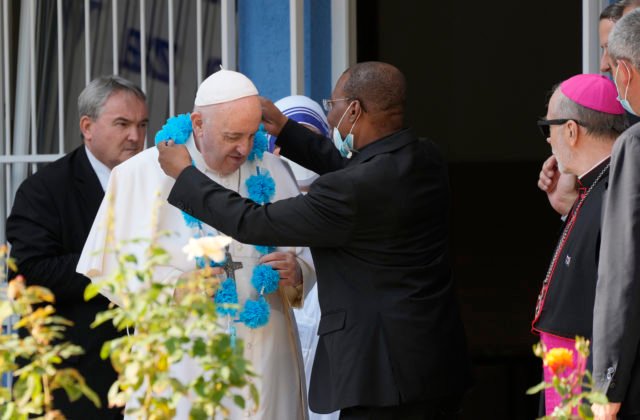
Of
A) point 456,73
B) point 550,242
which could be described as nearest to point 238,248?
point 550,242

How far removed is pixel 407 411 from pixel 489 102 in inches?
465

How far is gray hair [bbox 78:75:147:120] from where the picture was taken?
190 inches

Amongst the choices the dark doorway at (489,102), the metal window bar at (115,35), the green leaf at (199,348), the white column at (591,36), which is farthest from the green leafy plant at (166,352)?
the dark doorway at (489,102)

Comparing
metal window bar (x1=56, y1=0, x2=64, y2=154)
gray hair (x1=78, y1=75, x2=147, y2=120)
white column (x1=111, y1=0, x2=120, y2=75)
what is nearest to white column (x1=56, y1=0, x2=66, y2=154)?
metal window bar (x1=56, y1=0, x2=64, y2=154)

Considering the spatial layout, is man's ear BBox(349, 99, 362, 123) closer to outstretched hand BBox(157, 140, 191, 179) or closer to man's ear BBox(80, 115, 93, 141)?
outstretched hand BBox(157, 140, 191, 179)

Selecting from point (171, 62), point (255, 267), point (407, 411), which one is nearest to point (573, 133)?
point (407, 411)

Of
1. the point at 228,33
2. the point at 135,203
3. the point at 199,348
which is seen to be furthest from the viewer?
the point at 228,33

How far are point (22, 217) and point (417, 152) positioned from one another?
5.40 feet

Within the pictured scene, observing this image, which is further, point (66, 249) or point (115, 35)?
point (115, 35)

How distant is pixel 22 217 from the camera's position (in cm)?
466

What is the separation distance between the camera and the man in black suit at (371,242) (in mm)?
3789

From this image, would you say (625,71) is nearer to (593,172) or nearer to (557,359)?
(593,172)

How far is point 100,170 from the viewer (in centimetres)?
481

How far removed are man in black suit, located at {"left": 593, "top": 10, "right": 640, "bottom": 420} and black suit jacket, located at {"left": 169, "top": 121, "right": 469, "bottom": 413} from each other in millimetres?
842
